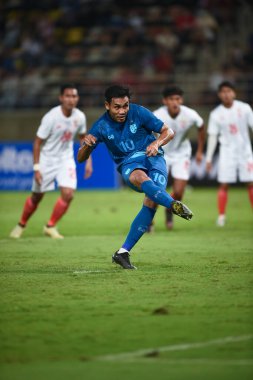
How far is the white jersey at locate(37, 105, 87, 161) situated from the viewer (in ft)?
45.9

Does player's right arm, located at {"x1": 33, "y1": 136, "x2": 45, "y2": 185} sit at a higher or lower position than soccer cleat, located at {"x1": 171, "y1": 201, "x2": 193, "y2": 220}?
higher

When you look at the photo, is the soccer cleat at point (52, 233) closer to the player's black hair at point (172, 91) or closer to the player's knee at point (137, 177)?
the player's black hair at point (172, 91)

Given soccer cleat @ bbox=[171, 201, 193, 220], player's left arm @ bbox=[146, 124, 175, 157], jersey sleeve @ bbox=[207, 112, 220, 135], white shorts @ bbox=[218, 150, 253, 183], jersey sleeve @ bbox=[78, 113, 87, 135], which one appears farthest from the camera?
jersey sleeve @ bbox=[207, 112, 220, 135]

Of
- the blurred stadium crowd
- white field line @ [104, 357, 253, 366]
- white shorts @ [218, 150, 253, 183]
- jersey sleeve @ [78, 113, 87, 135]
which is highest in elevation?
the blurred stadium crowd

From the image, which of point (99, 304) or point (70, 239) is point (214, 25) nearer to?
point (70, 239)

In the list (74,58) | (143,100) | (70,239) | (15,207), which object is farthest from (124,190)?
(70,239)

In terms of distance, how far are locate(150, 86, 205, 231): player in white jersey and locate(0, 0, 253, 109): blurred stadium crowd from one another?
1120 cm

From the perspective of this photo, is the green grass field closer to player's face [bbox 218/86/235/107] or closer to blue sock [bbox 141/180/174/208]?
blue sock [bbox 141/180/174/208]

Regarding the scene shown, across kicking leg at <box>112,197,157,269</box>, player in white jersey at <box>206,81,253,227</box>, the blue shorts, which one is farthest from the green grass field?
player in white jersey at <box>206,81,253,227</box>

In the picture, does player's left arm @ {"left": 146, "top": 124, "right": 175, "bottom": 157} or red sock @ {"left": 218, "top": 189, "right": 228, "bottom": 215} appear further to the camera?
red sock @ {"left": 218, "top": 189, "right": 228, "bottom": 215}

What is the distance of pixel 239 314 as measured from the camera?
666 cm

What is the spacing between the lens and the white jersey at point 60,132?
14.0 meters

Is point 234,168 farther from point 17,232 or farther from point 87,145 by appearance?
point 87,145

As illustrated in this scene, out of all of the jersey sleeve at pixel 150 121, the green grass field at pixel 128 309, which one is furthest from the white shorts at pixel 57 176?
the jersey sleeve at pixel 150 121
